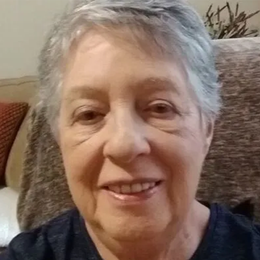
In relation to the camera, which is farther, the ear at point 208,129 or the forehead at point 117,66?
the ear at point 208,129

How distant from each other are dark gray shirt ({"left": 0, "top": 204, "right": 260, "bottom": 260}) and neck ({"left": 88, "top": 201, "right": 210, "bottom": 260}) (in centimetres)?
1

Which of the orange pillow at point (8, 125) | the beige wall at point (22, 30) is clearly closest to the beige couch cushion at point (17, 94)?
the orange pillow at point (8, 125)

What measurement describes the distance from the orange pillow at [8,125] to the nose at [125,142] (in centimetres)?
193

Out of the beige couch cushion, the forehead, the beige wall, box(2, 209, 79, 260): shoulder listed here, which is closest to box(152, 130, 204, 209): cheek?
the forehead

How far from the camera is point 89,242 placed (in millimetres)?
1363

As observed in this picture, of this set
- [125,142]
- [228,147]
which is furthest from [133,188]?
[228,147]

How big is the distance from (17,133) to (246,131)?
1701 millimetres

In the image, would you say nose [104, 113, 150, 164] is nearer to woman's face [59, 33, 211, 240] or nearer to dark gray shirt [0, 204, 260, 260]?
woman's face [59, 33, 211, 240]

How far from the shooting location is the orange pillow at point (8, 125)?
9.81ft

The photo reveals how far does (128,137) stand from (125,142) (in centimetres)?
1

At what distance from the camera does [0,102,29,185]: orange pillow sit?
9.81 feet

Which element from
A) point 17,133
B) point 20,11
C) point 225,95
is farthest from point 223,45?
point 20,11

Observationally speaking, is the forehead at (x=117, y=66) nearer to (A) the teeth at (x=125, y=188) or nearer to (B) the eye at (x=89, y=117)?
(B) the eye at (x=89, y=117)

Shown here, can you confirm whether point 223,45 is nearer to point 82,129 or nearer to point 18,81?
point 82,129
